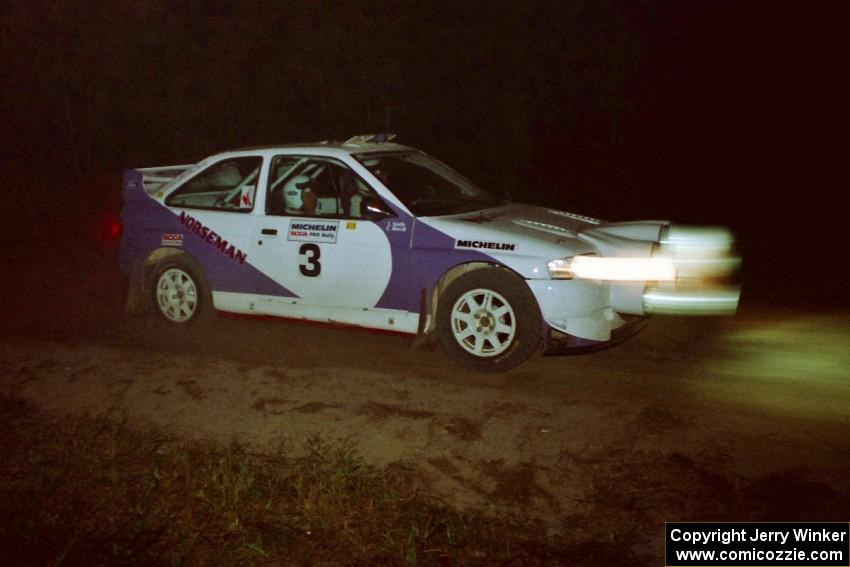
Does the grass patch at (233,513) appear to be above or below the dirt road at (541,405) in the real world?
below

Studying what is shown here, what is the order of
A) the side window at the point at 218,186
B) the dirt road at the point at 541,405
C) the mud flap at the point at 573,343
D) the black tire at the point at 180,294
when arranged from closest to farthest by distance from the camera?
the dirt road at the point at 541,405 < the mud flap at the point at 573,343 < the side window at the point at 218,186 < the black tire at the point at 180,294

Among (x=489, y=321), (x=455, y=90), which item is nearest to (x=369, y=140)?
(x=489, y=321)

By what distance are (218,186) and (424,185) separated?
1.87 m

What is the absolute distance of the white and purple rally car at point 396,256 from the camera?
590 cm

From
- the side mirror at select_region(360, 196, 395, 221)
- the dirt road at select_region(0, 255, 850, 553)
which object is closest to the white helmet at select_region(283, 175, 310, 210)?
the side mirror at select_region(360, 196, 395, 221)

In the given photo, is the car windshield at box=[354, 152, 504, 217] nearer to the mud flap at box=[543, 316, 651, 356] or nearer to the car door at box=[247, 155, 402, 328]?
the car door at box=[247, 155, 402, 328]

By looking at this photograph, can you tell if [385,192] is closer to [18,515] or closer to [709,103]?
[18,515]

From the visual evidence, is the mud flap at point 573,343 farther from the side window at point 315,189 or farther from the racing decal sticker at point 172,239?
the racing decal sticker at point 172,239

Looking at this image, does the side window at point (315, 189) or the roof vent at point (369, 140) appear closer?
the side window at point (315, 189)

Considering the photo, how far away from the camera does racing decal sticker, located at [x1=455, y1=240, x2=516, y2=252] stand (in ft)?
19.5

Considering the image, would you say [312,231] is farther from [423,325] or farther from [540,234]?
[540,234]

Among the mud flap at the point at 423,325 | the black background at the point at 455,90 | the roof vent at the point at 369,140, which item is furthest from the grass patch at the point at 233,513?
the black background at the point at 455,90

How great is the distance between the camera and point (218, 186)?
7.48 metres

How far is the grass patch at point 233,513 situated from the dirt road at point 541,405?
0.24m
